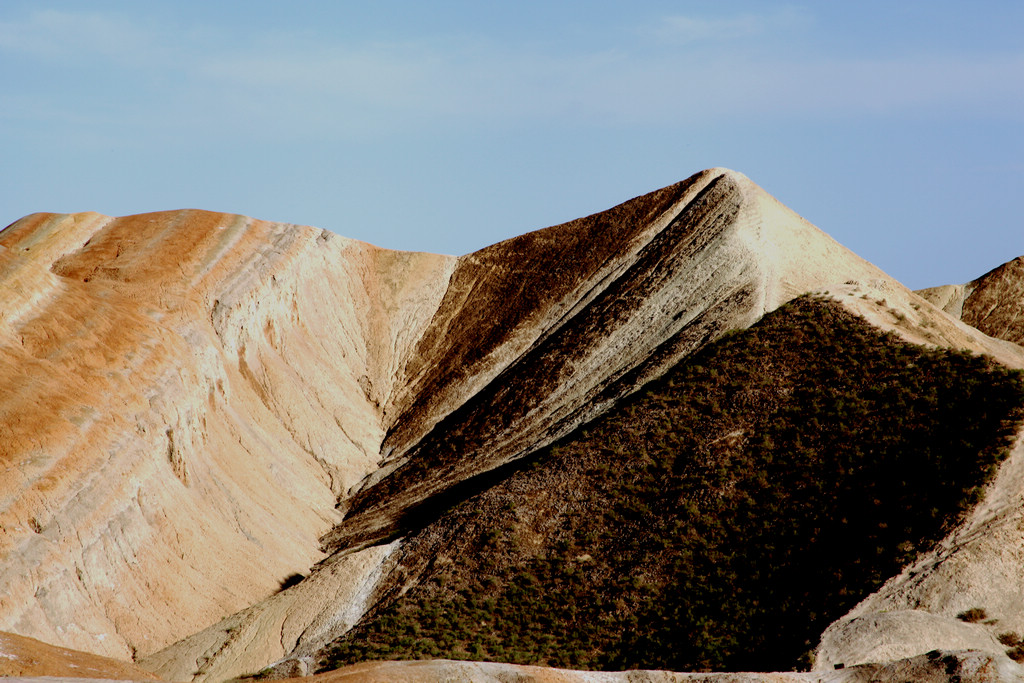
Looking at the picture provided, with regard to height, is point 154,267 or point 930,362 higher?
point 154,267

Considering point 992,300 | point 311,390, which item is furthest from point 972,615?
point 992,300

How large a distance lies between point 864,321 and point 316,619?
21.8 metres

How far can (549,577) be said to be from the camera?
3378 cm

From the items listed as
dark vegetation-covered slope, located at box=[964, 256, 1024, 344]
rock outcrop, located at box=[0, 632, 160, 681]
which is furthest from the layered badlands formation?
rock outcrop, located at box=[0, 632, 160, 681]

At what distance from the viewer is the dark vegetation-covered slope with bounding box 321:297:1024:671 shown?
29594mm

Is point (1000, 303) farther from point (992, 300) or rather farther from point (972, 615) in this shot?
point (972, 615)

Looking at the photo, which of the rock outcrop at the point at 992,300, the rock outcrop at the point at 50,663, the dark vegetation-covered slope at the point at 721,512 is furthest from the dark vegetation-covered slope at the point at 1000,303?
the rock outcrop at the point at 50,663

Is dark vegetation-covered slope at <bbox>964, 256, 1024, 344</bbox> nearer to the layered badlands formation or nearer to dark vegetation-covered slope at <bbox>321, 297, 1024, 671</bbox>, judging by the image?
the layered badlands formation

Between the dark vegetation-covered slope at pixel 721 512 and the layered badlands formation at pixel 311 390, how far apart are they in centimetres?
146

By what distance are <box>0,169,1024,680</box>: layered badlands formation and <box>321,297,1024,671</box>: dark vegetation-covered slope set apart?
1465mm

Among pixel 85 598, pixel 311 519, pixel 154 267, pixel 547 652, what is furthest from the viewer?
pixel 154 267

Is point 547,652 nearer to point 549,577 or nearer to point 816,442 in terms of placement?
point 549,577

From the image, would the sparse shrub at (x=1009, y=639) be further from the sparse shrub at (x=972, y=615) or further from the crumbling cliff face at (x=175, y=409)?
the crumbling cliff face at (x=175, y=409)

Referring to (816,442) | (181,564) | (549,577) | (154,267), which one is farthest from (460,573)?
(154,267)
